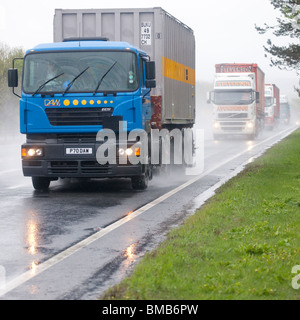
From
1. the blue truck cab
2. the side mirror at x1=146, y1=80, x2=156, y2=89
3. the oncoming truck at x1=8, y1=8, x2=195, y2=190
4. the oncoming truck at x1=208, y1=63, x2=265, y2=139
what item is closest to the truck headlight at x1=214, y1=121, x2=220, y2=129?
the oncoming truck at x1=208, y1=63, x2=265, y2=139

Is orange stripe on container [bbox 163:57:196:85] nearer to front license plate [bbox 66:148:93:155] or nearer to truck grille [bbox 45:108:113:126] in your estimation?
truck grille [bbox 45:108:113:126]

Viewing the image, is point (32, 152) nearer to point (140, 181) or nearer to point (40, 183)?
point (40, 183)

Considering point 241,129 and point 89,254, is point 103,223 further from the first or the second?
point 241,129

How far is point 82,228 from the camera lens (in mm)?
9836

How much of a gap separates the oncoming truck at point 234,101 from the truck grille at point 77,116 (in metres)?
25.3

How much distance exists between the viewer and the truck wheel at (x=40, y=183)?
14539mm

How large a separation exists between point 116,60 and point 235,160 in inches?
431

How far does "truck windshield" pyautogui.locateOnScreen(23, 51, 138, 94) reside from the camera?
1363 cm

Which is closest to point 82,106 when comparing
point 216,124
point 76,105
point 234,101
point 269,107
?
point 76,105

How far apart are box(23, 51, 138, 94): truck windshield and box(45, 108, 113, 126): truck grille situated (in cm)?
36

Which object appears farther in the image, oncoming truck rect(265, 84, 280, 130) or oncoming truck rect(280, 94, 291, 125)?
oncoming truck rect(280, 94, 291, 125)

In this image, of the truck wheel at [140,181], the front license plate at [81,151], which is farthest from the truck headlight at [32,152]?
the truck wheel at [140,181]

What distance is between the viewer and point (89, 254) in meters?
7.99
